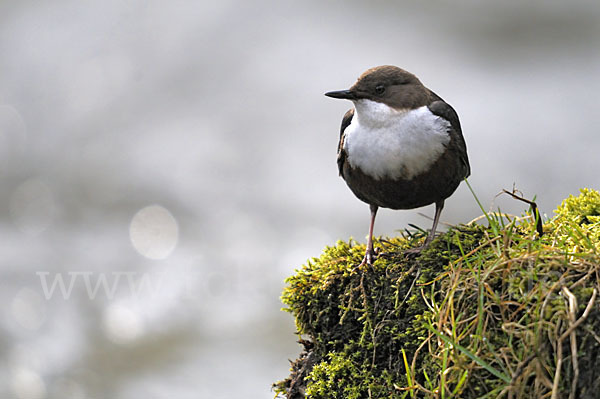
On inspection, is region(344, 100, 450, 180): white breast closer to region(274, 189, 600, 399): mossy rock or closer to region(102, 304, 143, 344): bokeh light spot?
region(274, 189, 600, 399): mossy rock

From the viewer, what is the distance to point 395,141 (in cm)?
345

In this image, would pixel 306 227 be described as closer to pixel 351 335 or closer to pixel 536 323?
pixel 351 335

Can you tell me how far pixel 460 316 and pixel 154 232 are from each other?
7630mm

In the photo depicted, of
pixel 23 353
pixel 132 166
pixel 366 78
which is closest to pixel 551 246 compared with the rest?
pixel 366 78

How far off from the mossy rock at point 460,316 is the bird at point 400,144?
0.29 m

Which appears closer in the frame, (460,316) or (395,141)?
(460,316)

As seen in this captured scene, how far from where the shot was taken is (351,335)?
3184 mm

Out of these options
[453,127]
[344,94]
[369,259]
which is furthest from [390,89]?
[369,259]

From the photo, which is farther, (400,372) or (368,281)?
(368,281)

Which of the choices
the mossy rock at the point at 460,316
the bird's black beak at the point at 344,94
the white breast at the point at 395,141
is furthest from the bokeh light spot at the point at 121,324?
the bird's black beak at the point at 344,94

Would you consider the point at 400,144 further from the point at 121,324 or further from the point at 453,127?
the point at 121,324

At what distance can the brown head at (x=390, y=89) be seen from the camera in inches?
139

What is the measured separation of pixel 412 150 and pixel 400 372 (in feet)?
3.85

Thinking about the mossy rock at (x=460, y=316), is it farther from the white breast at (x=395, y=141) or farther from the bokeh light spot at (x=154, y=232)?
the bokeh light spot at (x=154, y=232)
